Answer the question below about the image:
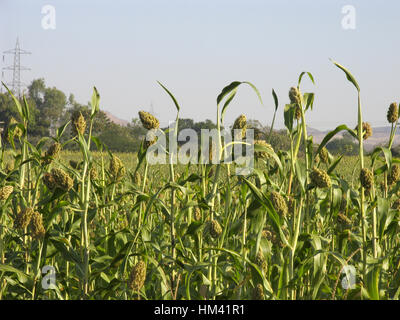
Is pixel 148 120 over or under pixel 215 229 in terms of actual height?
over

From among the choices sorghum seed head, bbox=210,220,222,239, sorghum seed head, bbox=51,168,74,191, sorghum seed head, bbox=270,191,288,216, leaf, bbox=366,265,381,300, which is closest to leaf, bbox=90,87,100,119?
sorghum seed head, bbox=51,168,74,191

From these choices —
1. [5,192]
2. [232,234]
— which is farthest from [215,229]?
[5,192]

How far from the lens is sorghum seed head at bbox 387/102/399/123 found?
239 cm

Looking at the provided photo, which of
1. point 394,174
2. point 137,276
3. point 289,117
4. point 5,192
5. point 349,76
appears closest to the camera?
point 137,276

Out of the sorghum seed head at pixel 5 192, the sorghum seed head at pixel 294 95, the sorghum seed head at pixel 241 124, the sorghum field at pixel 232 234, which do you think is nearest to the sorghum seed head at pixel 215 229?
the sorghum field at pixel 232 234

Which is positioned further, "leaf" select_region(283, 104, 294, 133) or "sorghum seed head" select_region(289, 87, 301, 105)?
"leaf" select_region(283, 104, 294, 133)

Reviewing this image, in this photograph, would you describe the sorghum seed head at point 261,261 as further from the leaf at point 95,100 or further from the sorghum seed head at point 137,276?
the leaf at point 95,100

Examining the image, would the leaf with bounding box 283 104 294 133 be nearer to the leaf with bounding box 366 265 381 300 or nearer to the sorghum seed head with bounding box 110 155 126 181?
the leaf with bounding box 366 265 381 300

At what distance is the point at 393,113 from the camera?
239 cm

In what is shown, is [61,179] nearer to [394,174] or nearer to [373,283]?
[373,283]

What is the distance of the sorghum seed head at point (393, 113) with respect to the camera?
2389 mm

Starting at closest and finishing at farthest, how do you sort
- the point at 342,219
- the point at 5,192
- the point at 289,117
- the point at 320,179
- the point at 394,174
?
1. the point at 320,179
2. the point at 289,117
3. the point at 5,192
4. the point at 342,219
5. the point at 394,174
